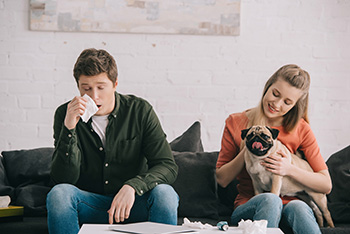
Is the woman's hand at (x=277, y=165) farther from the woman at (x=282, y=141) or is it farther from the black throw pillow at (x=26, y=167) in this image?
the black throw pillow at (x=26, y=167)

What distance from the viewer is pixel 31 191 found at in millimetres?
2371

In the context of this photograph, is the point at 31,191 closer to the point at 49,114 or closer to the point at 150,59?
the point at 49,114

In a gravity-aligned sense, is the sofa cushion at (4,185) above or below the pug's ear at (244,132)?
below

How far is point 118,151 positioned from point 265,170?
681 millimetres

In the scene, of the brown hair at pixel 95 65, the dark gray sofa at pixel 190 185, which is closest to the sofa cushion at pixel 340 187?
the dark gray sofa at pixel 190 185

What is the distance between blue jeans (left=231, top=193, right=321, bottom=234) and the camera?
193 cm

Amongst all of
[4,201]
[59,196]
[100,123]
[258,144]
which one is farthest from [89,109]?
[258,144]

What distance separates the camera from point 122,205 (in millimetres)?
1760

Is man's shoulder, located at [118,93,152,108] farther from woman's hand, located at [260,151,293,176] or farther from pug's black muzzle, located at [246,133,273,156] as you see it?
woman's hand, located at [260,151,293,176]

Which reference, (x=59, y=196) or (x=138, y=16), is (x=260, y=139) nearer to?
(x=59, y=196)

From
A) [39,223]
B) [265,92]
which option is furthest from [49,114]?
[265,92]

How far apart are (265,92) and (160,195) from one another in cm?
83

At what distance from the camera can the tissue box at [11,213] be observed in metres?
2.13

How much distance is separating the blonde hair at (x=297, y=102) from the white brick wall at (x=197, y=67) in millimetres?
876
